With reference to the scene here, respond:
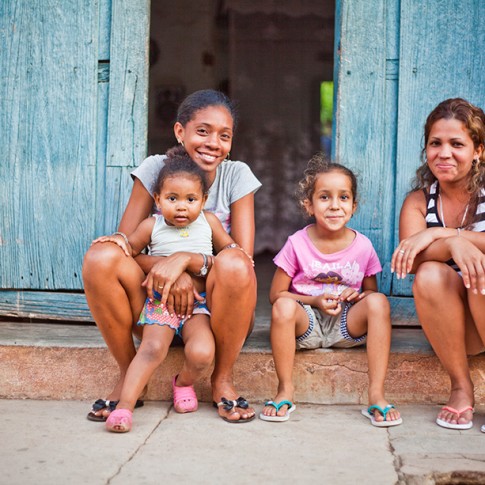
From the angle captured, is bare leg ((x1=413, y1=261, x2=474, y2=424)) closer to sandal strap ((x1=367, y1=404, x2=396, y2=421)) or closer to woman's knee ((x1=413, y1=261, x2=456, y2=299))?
woman's knee ((x1=413, y1=261, x2=456, y2=299))

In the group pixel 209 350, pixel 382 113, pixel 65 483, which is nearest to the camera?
pixel 65 483

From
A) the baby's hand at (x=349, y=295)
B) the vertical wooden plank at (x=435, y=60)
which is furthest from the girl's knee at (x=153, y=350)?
the vertical wooden plank at (x=435, y=60)

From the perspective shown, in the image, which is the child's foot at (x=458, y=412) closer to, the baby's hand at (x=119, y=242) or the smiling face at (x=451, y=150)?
the smiling face at (x=451, y=150)

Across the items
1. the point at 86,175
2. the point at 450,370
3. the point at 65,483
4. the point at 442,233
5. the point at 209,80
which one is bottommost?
the point at 65,483

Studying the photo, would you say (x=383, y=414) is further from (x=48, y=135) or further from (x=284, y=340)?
(x=48, y=135)

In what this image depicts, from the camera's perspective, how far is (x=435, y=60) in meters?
3.29

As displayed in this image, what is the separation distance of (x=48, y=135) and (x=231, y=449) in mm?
1852

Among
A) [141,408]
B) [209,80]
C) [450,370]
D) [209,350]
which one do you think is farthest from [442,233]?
[209,80]

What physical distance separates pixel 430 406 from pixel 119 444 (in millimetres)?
1260

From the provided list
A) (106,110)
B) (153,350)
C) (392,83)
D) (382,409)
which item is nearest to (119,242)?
(153,350)

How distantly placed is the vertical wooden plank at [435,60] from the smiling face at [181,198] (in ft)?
3.57

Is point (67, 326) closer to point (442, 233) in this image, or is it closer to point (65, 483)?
point (65, 483)

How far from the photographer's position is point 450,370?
2676 mm

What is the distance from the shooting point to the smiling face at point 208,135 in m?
2.91
